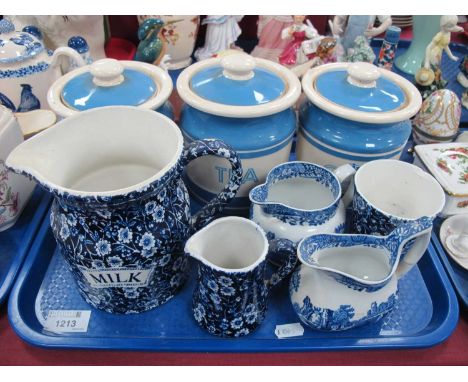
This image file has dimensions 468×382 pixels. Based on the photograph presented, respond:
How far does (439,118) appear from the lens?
103cm

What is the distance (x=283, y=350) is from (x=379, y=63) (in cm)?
97

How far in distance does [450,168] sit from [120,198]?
0.71 metres

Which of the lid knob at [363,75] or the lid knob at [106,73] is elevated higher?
the lid knob at [363,75]

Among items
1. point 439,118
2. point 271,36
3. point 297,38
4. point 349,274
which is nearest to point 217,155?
point 349,274

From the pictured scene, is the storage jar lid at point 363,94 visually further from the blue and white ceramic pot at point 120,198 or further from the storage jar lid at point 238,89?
the blue and white ceramic pot at point 120,198

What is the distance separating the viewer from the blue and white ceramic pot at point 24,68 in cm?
96

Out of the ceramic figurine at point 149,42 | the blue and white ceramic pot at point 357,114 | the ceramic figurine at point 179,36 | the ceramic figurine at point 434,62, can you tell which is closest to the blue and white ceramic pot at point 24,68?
the ceramic figurine at point 149,42

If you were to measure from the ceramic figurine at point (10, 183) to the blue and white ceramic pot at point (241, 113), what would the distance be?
314mm

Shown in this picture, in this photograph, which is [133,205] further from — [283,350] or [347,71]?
[347,71]

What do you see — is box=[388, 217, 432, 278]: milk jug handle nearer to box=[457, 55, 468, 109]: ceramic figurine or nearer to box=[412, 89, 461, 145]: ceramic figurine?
box=[412, 89, 461, 145]: ceramic figurine

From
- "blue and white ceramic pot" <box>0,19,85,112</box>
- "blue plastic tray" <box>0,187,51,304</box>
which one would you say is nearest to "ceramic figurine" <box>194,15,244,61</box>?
"blue and white ceramic pot" <box>0,19,85,112</box>

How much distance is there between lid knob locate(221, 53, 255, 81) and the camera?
30.4 inches

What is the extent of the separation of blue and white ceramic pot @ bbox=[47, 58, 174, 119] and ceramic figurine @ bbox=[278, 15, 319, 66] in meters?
0.55

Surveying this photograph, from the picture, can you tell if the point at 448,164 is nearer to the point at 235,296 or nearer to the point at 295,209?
the point at 295,209
